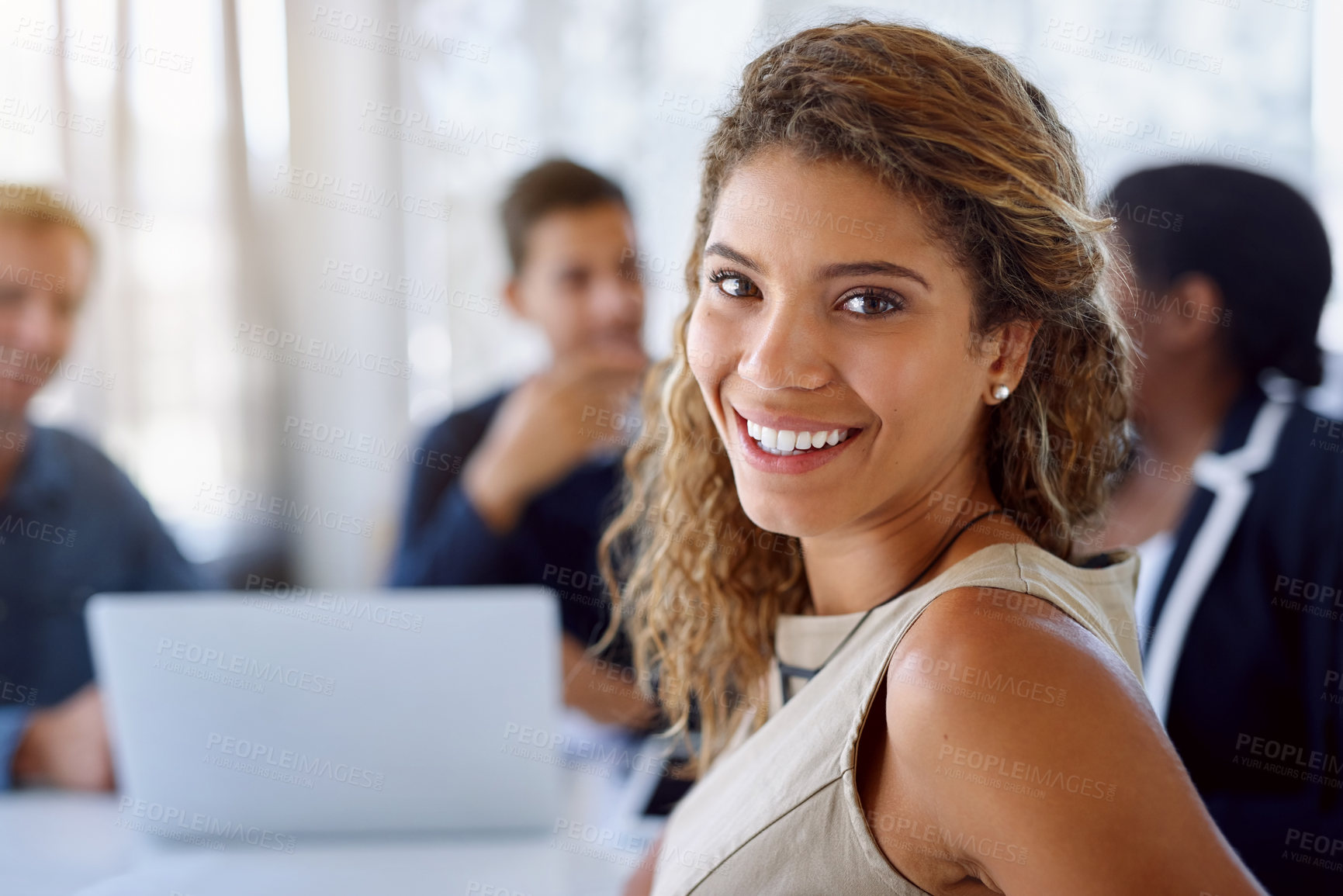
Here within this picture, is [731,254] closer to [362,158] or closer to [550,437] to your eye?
[550,437]

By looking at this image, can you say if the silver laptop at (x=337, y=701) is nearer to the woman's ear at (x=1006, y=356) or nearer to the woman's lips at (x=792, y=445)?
the woman's lips at (x=792, y=445)

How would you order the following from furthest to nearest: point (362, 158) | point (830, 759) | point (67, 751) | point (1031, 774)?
point (362, 158)
point (67, 751)
point (830, 759)
point (1031, 774)

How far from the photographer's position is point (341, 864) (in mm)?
1325

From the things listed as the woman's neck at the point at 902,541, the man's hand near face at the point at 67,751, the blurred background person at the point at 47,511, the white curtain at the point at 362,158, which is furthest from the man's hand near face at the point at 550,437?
the woman's neck at the point at 902,541

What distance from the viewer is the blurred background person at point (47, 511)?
2354 millimetres

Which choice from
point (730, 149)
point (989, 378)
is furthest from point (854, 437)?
point (730, 149)

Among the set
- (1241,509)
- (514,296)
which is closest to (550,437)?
(514,296)

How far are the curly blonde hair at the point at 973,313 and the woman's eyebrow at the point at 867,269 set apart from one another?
5cm

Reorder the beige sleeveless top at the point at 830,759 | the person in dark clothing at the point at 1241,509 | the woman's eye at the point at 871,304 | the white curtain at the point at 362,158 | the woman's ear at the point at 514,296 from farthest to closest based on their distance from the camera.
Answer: the white curtain at the point at 362,158 < the woman's ear at the point at 514,296 < the person in dark clothing at the point at 1241,509 < the woman's eye at the point at 871,304 < the beige sleeveless top at the point at 830,759

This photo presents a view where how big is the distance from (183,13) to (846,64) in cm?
296

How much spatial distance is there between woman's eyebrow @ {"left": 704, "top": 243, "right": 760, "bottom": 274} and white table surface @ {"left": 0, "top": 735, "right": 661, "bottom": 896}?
2.52 ft

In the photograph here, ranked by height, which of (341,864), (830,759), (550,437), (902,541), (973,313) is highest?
(973,313)

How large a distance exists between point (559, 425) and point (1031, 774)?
6.05 feet

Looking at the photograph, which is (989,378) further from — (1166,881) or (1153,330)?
(1153,330)
